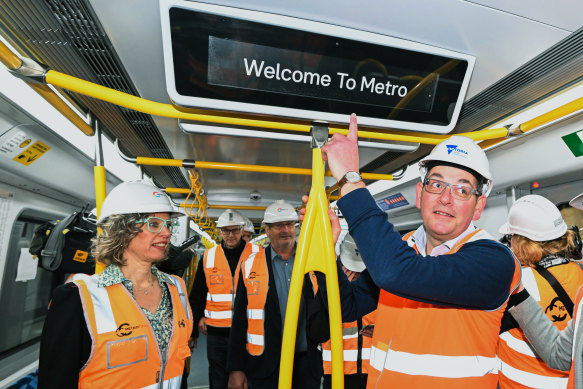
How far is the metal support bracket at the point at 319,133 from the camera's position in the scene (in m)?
1.53

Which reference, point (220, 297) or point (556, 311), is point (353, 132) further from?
point (220, 297)

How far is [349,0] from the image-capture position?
47.9 inches

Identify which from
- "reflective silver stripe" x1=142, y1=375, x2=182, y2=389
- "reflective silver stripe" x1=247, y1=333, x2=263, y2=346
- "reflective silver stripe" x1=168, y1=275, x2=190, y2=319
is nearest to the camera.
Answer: "reflective silver stripe" x1=142, y1=375, x2=182, y2=389

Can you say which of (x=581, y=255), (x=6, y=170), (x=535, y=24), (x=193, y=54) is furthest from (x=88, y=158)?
(x=581, y=255)

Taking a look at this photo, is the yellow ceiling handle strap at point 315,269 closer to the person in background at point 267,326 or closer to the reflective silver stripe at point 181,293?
the reflective silver stripe at point 181,293

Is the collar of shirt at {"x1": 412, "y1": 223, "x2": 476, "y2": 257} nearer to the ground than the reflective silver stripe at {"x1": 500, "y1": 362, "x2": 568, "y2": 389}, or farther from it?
farther from it

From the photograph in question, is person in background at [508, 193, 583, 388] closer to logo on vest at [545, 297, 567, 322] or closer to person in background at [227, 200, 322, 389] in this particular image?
logo on vest at [545, 297, 567, 322]

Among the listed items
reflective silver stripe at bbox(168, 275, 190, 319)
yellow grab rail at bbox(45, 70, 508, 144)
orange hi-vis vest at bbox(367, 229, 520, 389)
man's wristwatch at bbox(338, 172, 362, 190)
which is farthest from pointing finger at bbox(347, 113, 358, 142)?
reflective silver stripe at bbox(168, 275, 190, 319)

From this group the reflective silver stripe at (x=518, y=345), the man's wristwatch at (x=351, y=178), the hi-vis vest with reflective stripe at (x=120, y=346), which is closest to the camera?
the man's wristwatch at (x=351, y=178)

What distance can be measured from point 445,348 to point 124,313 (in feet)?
4.85

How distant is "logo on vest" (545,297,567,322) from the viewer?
2111 millimetres

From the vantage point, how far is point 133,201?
1909mm

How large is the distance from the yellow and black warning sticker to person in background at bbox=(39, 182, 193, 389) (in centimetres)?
145

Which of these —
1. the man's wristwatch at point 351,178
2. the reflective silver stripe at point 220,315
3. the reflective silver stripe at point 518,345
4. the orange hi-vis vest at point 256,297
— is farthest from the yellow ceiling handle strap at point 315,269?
the reflective silver stripe at point 220,315
